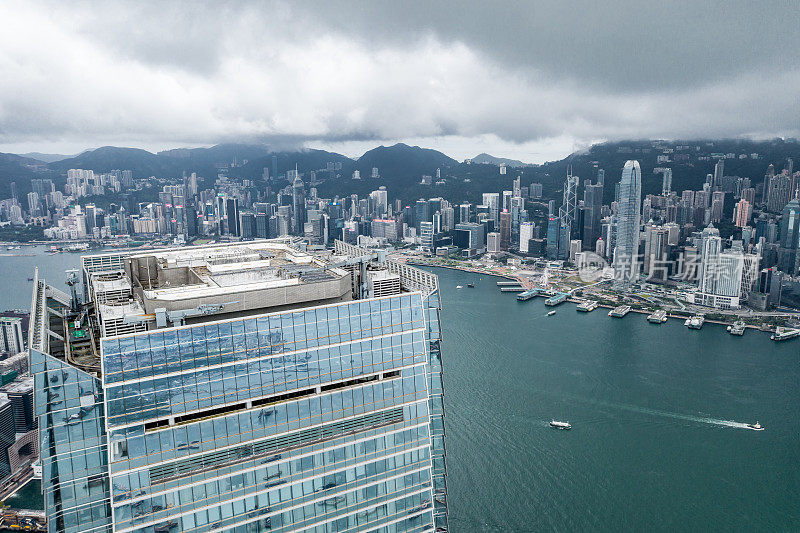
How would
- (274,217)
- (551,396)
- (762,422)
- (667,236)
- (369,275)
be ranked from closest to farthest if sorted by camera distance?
(369,275)
(762,422)
(551,396)
(667,236)
(274,217)

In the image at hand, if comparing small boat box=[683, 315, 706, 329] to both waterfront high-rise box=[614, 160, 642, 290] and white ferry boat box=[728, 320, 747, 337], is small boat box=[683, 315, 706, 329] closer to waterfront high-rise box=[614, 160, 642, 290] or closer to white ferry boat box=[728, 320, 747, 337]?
white ferry boat box=[728, 320, 747, 337]

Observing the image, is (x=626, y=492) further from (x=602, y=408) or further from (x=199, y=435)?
(x=199, y=435)

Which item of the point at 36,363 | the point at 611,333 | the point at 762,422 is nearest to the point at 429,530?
the point at 36,363

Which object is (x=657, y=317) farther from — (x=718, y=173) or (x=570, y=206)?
(x=718, y=173)

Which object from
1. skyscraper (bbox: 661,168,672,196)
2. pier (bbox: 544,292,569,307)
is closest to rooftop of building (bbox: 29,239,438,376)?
pier (bbox: 544,292,569,307)

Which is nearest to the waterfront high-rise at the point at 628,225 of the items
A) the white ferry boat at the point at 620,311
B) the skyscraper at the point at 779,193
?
the white ferry boat at the point at 620,311

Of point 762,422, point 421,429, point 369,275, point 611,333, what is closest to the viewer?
point 421,429

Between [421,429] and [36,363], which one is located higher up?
[36,363]

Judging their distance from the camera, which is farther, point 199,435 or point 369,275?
point 369,275
